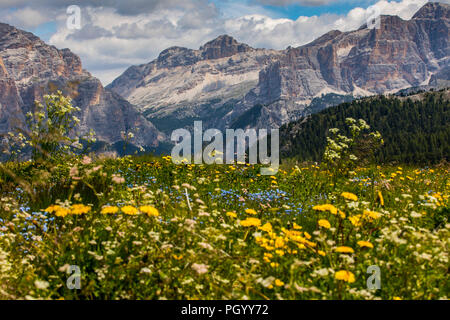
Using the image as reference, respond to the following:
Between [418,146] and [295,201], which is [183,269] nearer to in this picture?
[295,201]

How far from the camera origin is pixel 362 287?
4117 millimetres

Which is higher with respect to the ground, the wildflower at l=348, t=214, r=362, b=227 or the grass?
the wildflower at l=348, t=214, r=362, b=227

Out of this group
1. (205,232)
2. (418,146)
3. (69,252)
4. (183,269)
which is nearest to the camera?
(183,269)

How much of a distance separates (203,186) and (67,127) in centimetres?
406

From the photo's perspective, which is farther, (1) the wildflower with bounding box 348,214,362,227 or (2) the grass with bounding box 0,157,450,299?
(1) the wildflower with bounding box 348,214,362,227

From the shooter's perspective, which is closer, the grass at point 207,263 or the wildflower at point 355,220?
the grass at point 207,263

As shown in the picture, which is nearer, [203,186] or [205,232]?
[205,232]

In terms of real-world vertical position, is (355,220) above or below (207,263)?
above

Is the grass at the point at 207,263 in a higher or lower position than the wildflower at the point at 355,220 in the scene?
lower

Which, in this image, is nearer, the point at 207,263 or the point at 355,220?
the point at 207,263
